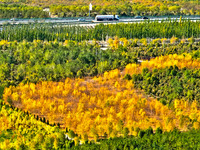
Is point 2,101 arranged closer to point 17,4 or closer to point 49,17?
point 49,17

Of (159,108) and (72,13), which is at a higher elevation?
(72,13)

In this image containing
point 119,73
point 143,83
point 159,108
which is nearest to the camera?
point 159,108

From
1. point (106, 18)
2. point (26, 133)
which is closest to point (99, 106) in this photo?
point (26, 133)

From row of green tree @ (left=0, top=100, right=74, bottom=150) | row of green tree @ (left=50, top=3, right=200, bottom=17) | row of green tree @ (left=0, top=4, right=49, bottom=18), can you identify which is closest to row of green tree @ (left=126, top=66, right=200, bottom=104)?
row of green tree @ (left=0, top=100, right=74, bottom=150)

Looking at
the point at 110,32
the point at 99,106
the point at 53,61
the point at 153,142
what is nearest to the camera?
the point at 153,142

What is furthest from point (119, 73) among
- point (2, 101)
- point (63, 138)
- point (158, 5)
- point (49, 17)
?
point (158, 5)

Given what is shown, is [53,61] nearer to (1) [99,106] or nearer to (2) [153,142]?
(1) [99,106]

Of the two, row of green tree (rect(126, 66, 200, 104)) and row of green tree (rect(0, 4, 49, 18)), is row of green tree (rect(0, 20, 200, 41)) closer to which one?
row of green tree (rect(0, 4, 49, 18))
